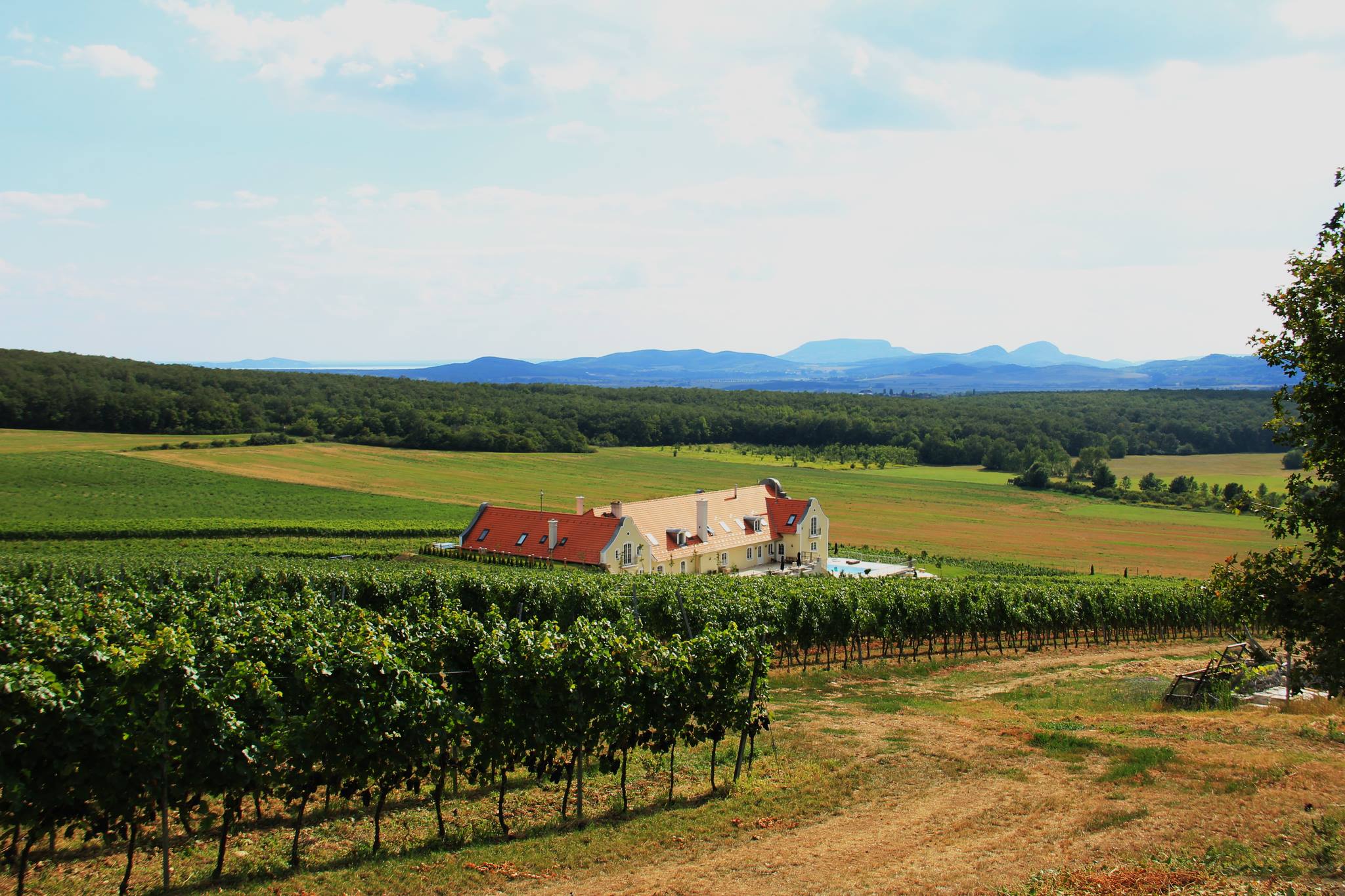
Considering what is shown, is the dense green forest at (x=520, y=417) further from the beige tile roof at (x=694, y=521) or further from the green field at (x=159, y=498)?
the beige tile roof at (x=694, y=521)

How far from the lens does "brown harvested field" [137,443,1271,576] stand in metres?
79.7

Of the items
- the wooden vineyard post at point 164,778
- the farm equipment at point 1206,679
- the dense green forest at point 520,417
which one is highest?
the dense green forest at point 520,417

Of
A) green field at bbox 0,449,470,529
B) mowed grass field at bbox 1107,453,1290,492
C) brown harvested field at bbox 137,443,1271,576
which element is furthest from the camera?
mowed grass field at bbox 1107,453,1290,492

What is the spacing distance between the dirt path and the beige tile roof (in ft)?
118

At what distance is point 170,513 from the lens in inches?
3049

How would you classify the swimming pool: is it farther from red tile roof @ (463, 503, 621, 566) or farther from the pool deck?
red tile roof @ (463, 503, 621, 566)

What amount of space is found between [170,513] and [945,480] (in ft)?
311

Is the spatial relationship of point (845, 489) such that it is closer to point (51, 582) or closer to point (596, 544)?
point (596, 544)

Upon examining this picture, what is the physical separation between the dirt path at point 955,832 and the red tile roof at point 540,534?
33826 mm

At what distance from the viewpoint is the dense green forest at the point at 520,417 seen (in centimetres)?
13512

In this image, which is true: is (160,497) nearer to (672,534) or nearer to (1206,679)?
(672,534)

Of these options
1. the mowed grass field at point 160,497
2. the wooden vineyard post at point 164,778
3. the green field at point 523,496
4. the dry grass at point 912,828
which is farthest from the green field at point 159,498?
the wooden vineyard post at point 164,778

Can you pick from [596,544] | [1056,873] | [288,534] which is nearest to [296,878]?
[1056,873]

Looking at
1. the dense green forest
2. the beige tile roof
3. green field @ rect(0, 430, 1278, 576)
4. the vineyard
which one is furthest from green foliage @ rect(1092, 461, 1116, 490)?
the vineyard
